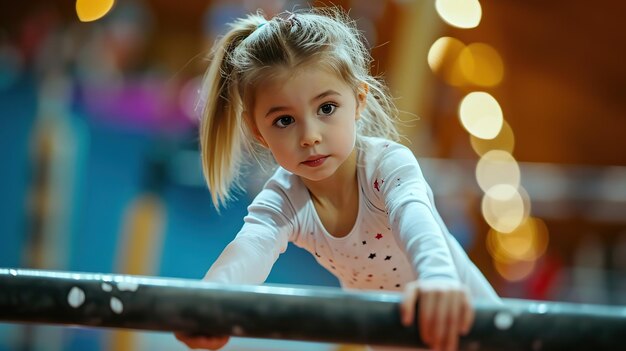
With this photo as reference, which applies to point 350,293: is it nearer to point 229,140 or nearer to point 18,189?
point 229,140

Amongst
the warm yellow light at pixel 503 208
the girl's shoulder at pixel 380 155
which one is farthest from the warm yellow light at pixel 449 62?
the girl's shoulder at pixel 380 155

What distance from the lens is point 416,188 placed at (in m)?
0.81

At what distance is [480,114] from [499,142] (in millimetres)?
177

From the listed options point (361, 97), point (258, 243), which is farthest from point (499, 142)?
point (258, 243)

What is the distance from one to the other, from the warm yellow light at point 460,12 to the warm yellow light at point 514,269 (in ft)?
3.04

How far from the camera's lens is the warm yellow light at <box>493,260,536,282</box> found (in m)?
2.97

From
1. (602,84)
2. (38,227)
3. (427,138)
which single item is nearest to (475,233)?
(427,138)

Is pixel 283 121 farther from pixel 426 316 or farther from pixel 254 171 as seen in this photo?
pixel 254 171

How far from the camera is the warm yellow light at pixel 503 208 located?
2705 millimetres

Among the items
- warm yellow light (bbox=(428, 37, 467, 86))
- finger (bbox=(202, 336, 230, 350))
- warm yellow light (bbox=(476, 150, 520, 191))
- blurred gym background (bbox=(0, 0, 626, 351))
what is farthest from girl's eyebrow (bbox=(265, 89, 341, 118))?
warm yellow light (bbox=(476, 150, 520, 191))

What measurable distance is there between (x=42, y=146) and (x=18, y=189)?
200 mm

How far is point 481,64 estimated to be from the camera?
2.76 m

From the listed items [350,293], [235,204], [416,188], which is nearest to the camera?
[350,293]

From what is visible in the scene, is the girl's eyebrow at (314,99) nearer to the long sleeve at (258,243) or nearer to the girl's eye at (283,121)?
the girl's eye at (283,121)
